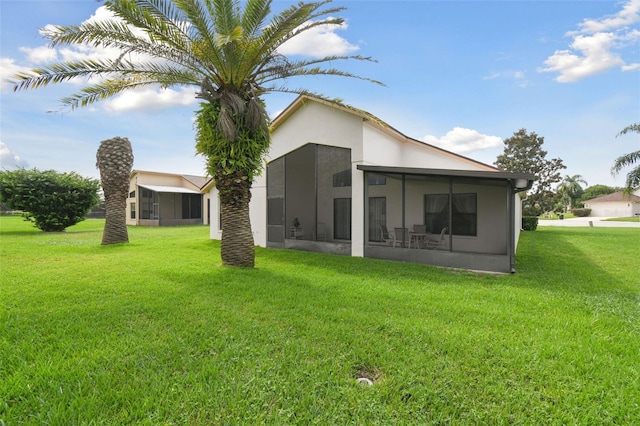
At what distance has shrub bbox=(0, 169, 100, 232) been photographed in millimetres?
21953

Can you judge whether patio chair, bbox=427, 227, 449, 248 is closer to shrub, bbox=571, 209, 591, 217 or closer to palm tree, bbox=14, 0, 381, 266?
palm tree, bbox=14, 0, 381, 266

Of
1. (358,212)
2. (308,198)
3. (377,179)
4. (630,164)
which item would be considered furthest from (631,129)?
(308,198)

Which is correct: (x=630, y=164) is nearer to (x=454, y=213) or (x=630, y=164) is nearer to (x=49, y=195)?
(x=454, y=213)

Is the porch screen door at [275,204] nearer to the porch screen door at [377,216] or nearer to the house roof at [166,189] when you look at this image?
the porch screen door at [377,216]

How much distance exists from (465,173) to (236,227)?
7.18 meters

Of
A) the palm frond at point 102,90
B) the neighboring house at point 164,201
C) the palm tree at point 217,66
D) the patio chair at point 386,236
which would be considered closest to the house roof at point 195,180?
the neighboring house at point 164,201

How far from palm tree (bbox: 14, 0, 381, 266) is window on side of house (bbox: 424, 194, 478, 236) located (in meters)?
6.90

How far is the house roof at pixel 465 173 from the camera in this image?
9.39 m

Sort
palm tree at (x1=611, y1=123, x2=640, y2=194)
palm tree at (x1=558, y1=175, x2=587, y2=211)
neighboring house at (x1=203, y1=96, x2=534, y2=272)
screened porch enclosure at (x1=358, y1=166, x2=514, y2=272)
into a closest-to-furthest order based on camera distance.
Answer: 1. screened porch enclosure at (x1=358, y1=166, x2=514, y2=272)
2. neighboring house at (x1=203, y1=96, x2=534, y2=272)
3. palm tree at (x1=611, y1=123, x2=640, y2=194)
4. palm tree at (x1=558, y1=175, x2=587, y2=211)

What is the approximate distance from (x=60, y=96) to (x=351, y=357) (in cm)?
1081

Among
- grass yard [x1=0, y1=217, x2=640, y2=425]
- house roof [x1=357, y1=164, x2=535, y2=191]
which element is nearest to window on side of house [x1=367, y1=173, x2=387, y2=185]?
house roof [x1=357, y1=164, x2=535, y2=191]

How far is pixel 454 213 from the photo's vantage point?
14.4m

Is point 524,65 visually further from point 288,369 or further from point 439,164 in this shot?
point 288,369

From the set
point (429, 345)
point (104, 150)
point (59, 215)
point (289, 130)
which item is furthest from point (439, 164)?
point (59, 215)
